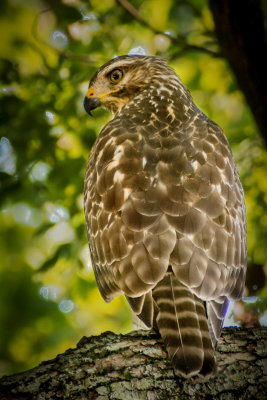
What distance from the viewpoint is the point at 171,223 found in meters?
3.44

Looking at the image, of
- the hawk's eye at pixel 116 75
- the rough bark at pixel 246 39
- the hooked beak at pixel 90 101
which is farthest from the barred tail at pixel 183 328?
the hawk's eye at pixel 116 75

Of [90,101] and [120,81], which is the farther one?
[120,81]

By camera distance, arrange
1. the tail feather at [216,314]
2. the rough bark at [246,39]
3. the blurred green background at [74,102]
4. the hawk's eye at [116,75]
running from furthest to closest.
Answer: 1. the hawk's eye at [116,75]
2. the blurred green background at [74,102]
3. the rough bark at [246,39]
4. the tail feather at [216,314]

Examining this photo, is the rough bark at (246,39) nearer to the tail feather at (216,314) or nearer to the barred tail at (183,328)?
the tail feather at (216,314)

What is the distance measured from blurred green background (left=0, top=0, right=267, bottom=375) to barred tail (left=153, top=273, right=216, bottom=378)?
196 centimetres

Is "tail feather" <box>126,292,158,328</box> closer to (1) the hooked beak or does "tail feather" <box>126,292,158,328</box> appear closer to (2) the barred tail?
(2) the barred tail

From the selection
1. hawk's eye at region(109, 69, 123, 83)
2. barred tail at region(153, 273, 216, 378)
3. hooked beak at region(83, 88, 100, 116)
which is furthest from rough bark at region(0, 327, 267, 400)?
hawk's eye at region(109, 69, 123, 83)

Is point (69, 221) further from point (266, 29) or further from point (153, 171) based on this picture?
point (266, 29)

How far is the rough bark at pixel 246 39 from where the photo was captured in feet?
13.8

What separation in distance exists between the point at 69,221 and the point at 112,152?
1.56 m

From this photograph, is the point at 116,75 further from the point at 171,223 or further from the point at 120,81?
the point at 171,223

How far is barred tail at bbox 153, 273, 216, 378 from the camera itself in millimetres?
2908

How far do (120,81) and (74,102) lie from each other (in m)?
0.47

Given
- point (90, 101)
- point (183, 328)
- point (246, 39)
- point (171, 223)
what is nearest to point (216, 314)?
point (183, 328)
